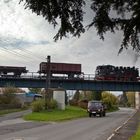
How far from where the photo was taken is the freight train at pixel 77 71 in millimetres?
86081

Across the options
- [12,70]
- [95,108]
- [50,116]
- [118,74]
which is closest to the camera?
[50,116]

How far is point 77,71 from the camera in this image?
94.7 m

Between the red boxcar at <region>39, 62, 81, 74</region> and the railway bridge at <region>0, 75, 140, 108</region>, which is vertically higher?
the red boxcar at <region>39, 62, 81, 74</region>

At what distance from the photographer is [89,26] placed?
816cm

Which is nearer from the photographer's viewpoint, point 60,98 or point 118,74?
point 60,98

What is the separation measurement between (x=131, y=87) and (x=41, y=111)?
34.5m

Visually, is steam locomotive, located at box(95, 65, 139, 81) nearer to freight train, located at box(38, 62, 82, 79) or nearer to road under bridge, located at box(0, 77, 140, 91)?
road under bridge, located at box(0, 77, 140, 91)

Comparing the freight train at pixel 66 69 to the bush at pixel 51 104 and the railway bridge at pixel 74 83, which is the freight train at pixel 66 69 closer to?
the railway bridge at pixel 74 83

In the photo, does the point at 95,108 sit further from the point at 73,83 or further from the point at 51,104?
the point at 73,83

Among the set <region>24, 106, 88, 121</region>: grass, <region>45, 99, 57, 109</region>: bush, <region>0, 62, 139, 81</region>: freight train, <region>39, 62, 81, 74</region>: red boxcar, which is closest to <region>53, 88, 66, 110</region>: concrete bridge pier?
<region>45, 99, 57, 109</region>: bush

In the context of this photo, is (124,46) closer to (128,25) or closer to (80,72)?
(128,25)

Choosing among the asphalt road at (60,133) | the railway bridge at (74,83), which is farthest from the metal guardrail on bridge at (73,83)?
the asphalt road at (60,133)

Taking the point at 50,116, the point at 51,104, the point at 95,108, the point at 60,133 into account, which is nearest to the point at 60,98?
the point at 51,104

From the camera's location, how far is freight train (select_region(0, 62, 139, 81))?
86.1 meters
